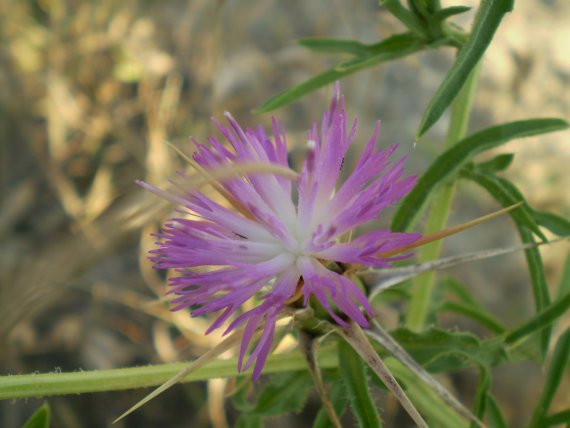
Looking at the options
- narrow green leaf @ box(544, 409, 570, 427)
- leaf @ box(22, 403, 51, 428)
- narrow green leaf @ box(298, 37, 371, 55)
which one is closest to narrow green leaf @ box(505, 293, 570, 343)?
narrow green leaf @ box(544, 409, 570, 427)

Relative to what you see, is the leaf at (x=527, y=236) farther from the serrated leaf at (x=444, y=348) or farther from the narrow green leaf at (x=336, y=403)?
the narrow green leaf at (x=336, y=403)

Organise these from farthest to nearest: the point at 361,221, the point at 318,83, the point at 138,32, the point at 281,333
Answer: the point at 138,32, the point at 318,83, the point at 281,333, the point at 361,221

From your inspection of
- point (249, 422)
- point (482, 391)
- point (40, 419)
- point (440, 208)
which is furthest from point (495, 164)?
point (40, 419)

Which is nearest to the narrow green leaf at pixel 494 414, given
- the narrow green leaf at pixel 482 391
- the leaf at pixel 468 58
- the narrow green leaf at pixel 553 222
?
the narrow green leaf at pixel 482 391

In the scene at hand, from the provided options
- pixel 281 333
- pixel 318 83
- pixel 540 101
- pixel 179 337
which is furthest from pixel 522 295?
pixel 281 333

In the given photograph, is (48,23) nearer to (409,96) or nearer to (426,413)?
(409,96)

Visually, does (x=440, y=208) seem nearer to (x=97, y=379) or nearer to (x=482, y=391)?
(x=482, y=391)
